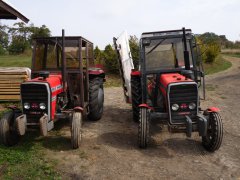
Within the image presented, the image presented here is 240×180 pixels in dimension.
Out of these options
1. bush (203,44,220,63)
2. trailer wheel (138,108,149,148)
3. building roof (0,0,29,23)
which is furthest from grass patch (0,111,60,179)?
bush (203,44,220,63)

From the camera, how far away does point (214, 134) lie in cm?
511

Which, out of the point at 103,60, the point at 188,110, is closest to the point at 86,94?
the point at 188,110

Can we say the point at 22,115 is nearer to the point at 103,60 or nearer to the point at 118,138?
the point at 118,138

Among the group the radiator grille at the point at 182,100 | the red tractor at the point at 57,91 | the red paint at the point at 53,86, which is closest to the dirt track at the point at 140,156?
the red tractor at the point at 57,91

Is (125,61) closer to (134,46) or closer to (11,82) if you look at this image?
(11,82)

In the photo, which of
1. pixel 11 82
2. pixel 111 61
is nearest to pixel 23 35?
pixel 111 61

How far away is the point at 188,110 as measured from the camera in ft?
17.5

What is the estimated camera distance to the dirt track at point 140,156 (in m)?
4.39

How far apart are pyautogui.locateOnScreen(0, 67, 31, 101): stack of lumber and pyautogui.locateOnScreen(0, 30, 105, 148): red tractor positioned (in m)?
3.02

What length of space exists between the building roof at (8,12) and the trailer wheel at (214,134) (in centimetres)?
517

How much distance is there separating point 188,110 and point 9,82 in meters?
6.52

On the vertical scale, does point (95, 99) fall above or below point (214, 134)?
above

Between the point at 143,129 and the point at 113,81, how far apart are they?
12.2 m

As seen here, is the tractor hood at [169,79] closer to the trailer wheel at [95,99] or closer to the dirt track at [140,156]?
the dirt track at [140,156]
